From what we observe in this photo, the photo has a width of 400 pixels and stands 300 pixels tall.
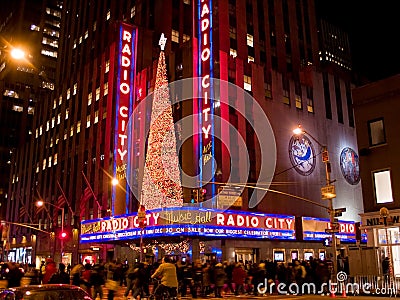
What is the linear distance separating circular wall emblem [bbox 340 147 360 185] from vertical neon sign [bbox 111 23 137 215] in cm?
2555

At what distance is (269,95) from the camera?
49125 millimetres

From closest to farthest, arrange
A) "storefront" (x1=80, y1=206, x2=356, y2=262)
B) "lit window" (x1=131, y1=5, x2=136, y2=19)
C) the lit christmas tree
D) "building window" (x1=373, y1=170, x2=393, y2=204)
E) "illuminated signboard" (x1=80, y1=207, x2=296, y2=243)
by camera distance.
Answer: "building window" (x1=373, y1=170, x2=393, y2=204) → "illuminated signboard" (x1=80, y1=207, x2=296, y2=243) → "storefront" (x1=80, y1=206, x2=356, y2=262) → the lit christmas tree → "lit window" (x1=131, y1=5, x2=136, y2=19)

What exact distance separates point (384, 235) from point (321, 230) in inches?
792

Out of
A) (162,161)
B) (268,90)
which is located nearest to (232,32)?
(268,90)

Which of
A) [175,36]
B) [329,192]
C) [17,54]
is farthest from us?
[175,36]

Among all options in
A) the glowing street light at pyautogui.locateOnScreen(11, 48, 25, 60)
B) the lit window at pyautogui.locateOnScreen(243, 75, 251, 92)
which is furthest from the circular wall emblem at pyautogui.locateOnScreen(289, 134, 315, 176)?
the glowing street light at pyautogui.locateOnScreen(11, 48, 25, 60)

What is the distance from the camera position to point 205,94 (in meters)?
43.8

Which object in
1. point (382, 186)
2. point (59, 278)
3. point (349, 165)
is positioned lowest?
point (59, 278)

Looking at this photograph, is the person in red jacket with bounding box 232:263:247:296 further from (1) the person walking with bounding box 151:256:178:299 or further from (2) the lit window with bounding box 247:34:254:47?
(2) the lit window with bounding box 247:34:254:47

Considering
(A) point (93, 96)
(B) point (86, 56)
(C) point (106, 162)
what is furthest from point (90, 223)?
(B) point (86, 56)

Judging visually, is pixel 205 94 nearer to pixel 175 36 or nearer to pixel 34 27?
pixel 175 36

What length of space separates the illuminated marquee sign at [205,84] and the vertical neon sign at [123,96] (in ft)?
35.5

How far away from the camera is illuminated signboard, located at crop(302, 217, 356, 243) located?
1789 inches

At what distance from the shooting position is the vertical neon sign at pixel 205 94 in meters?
42.7
